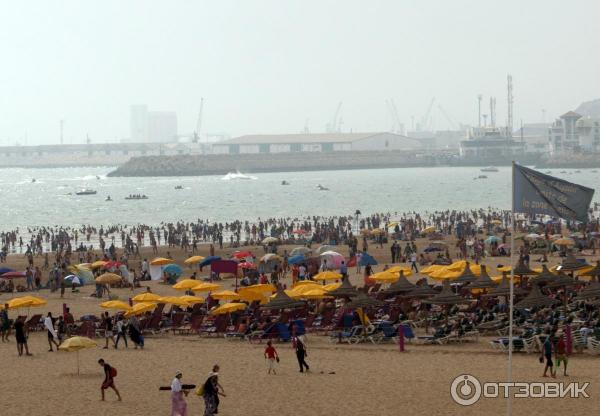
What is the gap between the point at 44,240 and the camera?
6625 cm

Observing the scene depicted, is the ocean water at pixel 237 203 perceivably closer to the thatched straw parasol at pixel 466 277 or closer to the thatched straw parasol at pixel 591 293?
the thatched straw parasol at pixel 466 277

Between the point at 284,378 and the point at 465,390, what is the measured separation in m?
3.33

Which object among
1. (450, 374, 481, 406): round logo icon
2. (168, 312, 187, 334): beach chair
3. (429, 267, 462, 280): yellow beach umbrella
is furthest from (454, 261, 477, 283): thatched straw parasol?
(450, 374, 481, 406): round logo icon

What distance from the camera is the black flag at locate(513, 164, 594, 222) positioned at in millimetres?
15664

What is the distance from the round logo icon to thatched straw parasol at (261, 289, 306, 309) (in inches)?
259

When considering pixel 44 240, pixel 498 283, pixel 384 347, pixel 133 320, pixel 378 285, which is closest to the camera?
pixel 384 347

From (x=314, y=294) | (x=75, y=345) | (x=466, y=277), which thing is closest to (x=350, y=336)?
(x=314, y=294)

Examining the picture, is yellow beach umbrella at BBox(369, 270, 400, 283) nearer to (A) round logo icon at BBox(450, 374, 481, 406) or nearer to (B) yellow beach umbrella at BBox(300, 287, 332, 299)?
(B) yellow beach umbrella at BBox(300, 287, 332, 299)

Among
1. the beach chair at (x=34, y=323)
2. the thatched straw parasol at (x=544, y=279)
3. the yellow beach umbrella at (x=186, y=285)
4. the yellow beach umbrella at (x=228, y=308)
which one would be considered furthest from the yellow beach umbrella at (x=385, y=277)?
the beach chair at (x=34, y=323)

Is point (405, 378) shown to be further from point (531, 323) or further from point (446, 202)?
point (446, 202)

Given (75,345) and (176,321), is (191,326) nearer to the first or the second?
(176,321)

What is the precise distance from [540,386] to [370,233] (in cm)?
3531

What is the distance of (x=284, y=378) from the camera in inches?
769

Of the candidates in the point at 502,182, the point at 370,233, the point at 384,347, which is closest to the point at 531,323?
the point at 384,347
